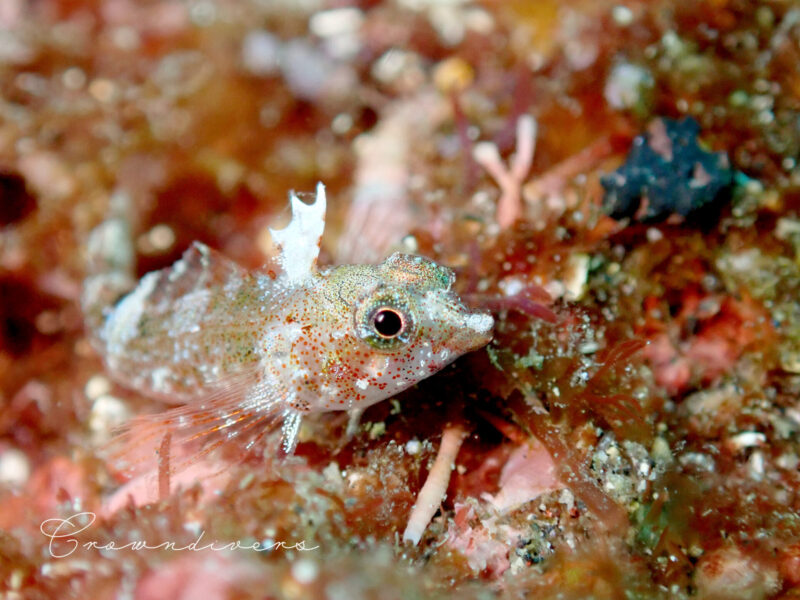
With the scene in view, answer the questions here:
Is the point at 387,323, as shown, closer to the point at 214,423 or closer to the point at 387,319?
the point at 387,319

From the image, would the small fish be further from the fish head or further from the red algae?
the red algae

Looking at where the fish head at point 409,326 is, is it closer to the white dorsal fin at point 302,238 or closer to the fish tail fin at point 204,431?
A: the white dorsal fin at point 302,238

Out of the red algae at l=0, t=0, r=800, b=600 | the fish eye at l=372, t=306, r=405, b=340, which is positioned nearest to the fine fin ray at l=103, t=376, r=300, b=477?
the red algae at l=0, t=0, r=800, b=600

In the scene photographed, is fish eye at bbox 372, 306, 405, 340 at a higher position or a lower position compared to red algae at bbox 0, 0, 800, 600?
higher

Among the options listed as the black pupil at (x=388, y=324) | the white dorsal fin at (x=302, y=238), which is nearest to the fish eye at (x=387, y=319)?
the black pupil at (x=388, y=324)

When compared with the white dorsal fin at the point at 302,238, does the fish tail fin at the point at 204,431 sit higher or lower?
lower

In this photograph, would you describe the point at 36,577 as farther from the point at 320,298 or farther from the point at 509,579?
the point at 509,579
